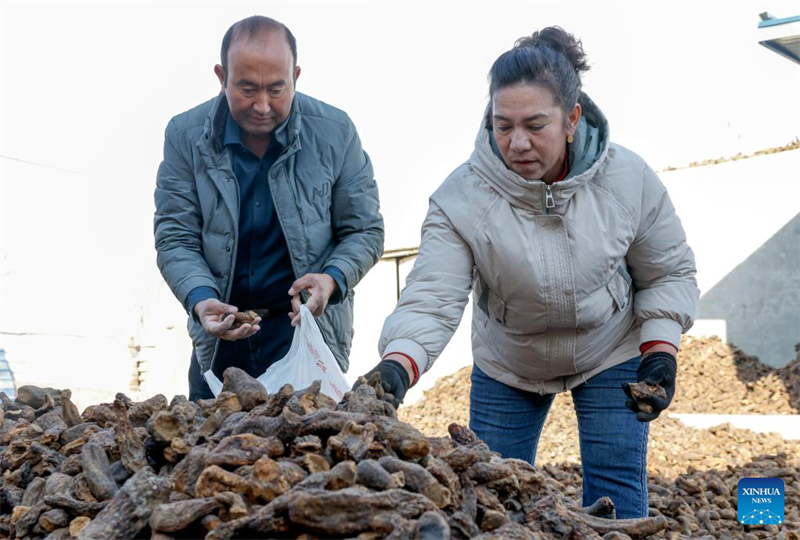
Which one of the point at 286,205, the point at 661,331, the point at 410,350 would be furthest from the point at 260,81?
the point at 661,331

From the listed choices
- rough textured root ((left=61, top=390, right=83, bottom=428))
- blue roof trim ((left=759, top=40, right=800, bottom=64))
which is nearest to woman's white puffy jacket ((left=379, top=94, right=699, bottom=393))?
rough textured root ((left=61, top=390, right=83, bottom=428))

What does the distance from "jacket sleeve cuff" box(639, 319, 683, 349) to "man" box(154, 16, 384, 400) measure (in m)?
0.95

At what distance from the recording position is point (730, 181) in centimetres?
1013

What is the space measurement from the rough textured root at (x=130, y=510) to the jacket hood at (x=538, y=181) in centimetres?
122

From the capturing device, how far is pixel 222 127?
10.1ft

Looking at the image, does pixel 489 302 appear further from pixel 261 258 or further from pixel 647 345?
pixel 261 258

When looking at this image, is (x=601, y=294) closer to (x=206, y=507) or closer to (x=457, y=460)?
(x=457, y=460)

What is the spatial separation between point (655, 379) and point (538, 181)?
0.63 metres

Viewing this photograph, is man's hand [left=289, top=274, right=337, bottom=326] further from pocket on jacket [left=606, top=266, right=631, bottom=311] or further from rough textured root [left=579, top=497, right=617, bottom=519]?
rough textured root [left=579, top=497, right=617, bottom=519]

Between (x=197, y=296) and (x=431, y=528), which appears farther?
(x=197, y=296)

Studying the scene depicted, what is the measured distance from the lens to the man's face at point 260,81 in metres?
2.85

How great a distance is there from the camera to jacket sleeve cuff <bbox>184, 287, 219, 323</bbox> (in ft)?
9.59

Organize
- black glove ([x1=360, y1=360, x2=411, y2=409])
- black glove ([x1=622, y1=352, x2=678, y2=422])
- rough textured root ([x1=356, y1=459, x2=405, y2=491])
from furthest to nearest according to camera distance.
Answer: black glove ([x1=622, y1=352, x2=678, y2=422]) < black glove ([x1=360, y1=360, x2=411, y2=409]) < rough textured root ([x1=356, y1=459, x2=405, y2=491])

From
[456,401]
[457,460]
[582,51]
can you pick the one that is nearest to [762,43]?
[456,401]
